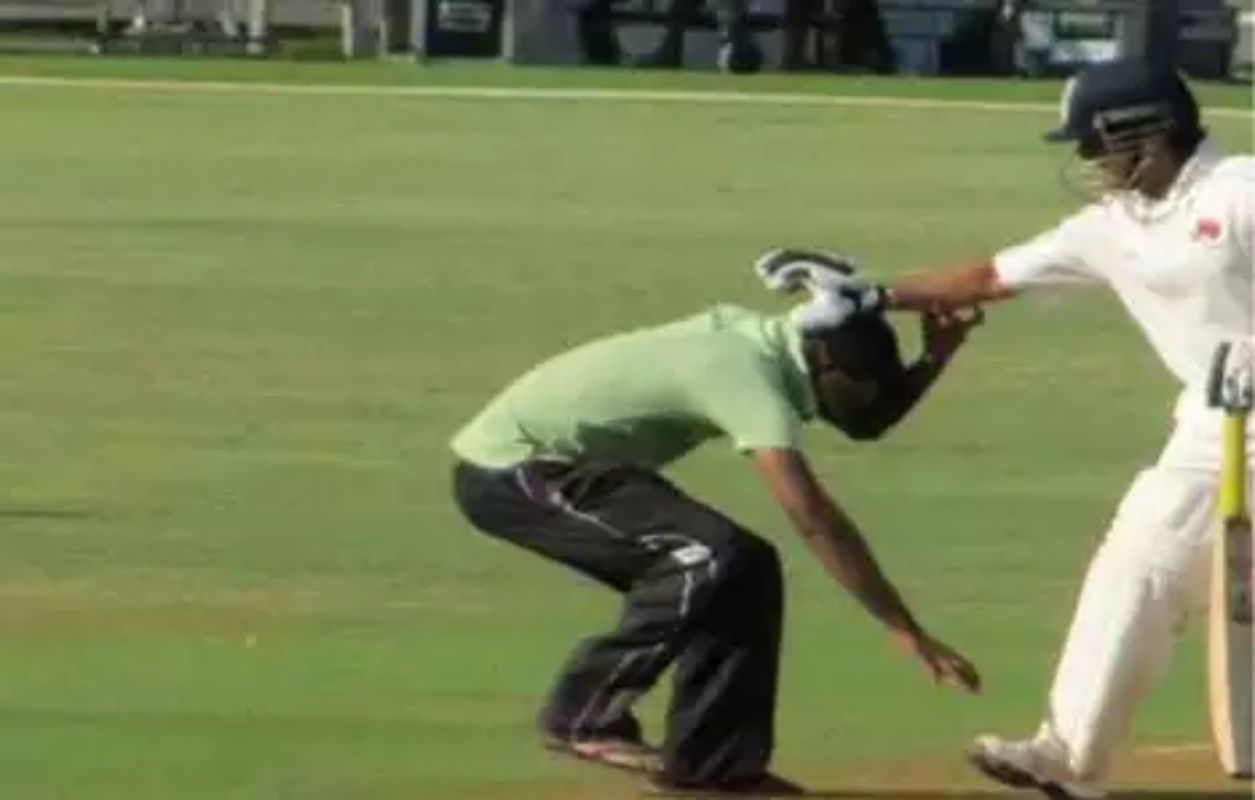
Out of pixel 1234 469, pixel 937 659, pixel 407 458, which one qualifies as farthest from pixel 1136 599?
pixel 407 458

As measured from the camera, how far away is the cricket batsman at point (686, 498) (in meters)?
8.75

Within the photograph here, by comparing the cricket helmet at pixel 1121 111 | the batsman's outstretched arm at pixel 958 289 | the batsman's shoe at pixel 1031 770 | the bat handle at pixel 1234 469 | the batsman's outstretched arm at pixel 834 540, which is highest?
the cricket helmet at pixel 1121 111

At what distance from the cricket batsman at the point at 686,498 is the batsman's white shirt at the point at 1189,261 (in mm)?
486

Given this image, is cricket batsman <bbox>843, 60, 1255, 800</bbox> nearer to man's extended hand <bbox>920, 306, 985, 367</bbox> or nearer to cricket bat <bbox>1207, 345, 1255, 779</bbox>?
cricket bat <bbox>1207, 345, 1255, 779</bbox>

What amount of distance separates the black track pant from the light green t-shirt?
0.21 feet

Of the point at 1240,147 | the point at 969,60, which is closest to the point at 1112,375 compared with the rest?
the point at 1240,147

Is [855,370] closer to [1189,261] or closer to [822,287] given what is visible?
[822,287]

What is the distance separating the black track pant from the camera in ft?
29.5

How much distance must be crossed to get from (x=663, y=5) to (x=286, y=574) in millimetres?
34243

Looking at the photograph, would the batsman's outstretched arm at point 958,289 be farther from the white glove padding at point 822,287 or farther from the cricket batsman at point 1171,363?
the cricket batsman at point 1171,363

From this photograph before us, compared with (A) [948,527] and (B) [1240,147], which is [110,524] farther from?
(B) [1240,147]

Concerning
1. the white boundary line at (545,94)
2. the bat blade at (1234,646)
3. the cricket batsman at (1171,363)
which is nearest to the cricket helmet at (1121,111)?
the cricket batsman at (1171,363)

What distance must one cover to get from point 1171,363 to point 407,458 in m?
6.59

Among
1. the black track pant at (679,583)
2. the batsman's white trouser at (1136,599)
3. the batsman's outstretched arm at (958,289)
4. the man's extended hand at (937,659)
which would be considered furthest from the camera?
the batsman's outstretched arm at (958,289)
